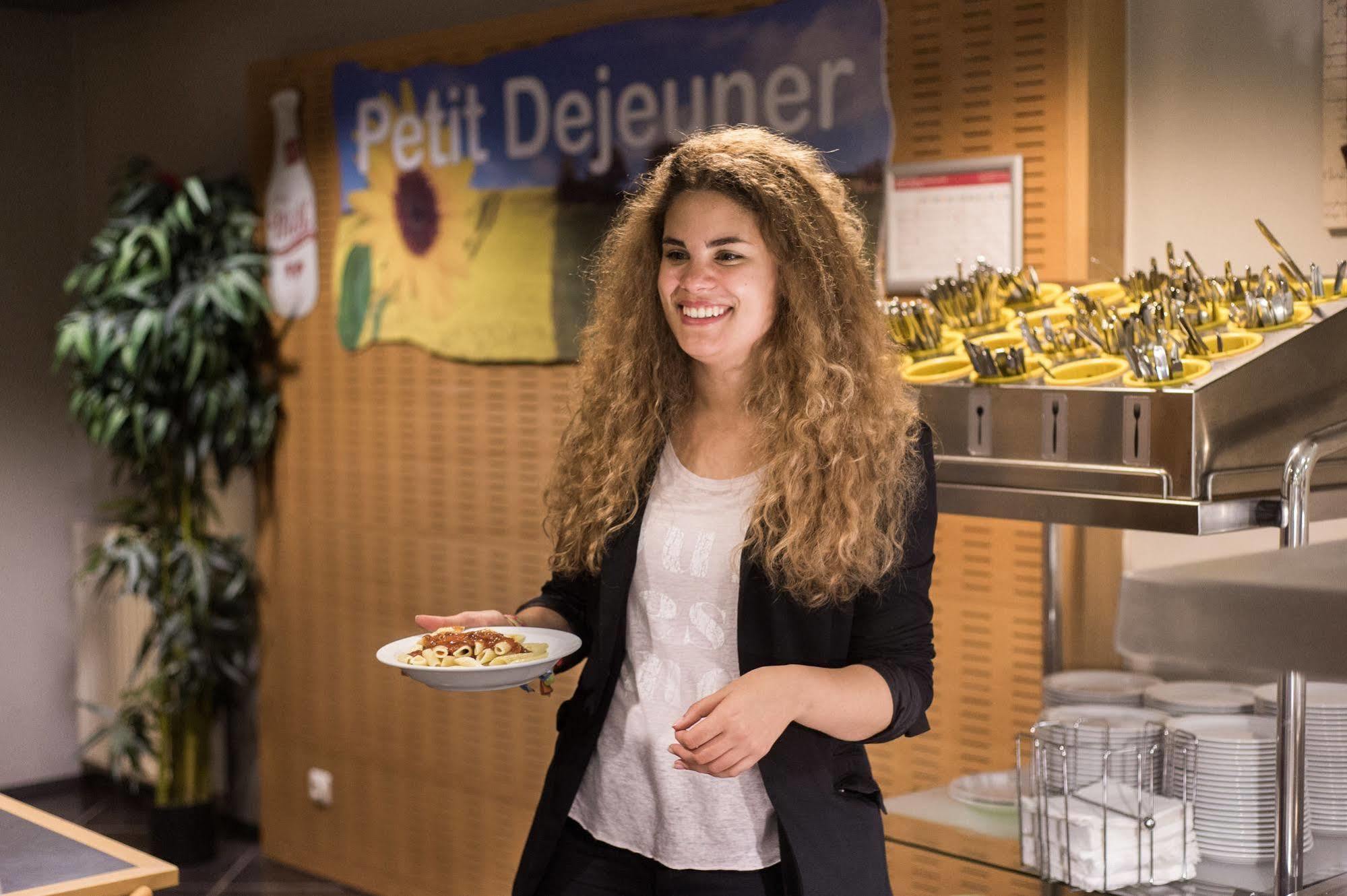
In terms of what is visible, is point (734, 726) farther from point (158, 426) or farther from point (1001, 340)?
point (158, 426)

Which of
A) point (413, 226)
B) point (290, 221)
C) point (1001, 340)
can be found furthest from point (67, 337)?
point (1001, 340)

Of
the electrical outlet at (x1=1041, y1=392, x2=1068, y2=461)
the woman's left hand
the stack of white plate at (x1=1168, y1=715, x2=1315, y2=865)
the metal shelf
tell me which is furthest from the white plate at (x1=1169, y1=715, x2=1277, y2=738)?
the woman's left hand

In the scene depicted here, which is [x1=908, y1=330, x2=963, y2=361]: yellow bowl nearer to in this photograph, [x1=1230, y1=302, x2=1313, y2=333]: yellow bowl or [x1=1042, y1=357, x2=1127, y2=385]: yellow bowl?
[x1=1042, y1=357, x2=1127, y2=385]: yellow bowl

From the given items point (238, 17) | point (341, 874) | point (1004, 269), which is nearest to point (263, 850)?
point (341, 874)

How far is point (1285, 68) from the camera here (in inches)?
114

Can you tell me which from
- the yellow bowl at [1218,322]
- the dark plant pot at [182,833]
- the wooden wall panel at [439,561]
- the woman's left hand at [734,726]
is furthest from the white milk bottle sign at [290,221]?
the woman's left hand at [734,726]

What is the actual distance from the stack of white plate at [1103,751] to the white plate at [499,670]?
0.79m

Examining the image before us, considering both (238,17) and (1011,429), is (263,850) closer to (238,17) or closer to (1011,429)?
(238,17)

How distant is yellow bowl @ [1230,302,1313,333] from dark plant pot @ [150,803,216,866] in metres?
4.01

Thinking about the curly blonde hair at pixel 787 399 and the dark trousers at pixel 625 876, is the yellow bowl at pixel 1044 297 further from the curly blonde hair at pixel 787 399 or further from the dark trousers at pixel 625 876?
the dark trousers at pixel 625 876

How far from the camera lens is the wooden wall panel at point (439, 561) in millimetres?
3240

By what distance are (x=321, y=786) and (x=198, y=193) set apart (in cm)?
197

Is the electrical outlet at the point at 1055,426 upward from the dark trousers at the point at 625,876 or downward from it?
upward

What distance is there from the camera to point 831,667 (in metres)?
1.74
